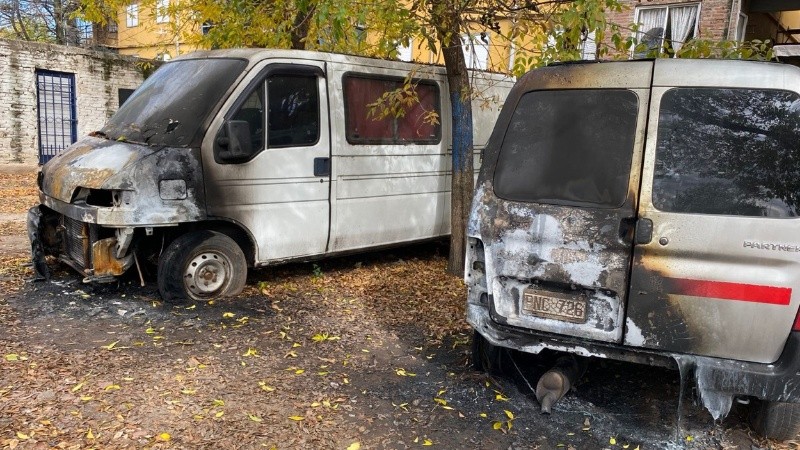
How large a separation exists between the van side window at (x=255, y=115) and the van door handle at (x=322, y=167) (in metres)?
0.62

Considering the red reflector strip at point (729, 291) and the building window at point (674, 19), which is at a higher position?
the building window at point (674, 19)

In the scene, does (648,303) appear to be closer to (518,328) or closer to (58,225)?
(518,328)

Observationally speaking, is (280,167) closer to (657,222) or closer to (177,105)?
(177,105)

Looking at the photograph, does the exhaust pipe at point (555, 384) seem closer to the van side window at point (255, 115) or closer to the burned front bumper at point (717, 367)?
the burned front bumper at point (717, 367)

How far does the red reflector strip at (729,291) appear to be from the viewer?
322cm

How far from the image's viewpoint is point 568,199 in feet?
11.9

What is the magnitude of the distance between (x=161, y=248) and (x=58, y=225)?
1218 millimetres

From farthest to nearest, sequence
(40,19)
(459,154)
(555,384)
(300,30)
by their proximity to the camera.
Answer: (40,19), (300,30), (459,154), (555,384)

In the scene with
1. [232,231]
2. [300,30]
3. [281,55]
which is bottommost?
[232,231]

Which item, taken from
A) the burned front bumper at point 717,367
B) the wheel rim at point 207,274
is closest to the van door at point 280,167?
the wheel rim at point 207,274

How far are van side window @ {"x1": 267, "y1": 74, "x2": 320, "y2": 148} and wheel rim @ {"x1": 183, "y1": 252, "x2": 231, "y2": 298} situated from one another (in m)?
1.16

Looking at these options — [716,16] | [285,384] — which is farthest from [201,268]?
[716,16]

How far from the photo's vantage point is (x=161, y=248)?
18.8ft

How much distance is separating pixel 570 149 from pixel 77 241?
4387mm
